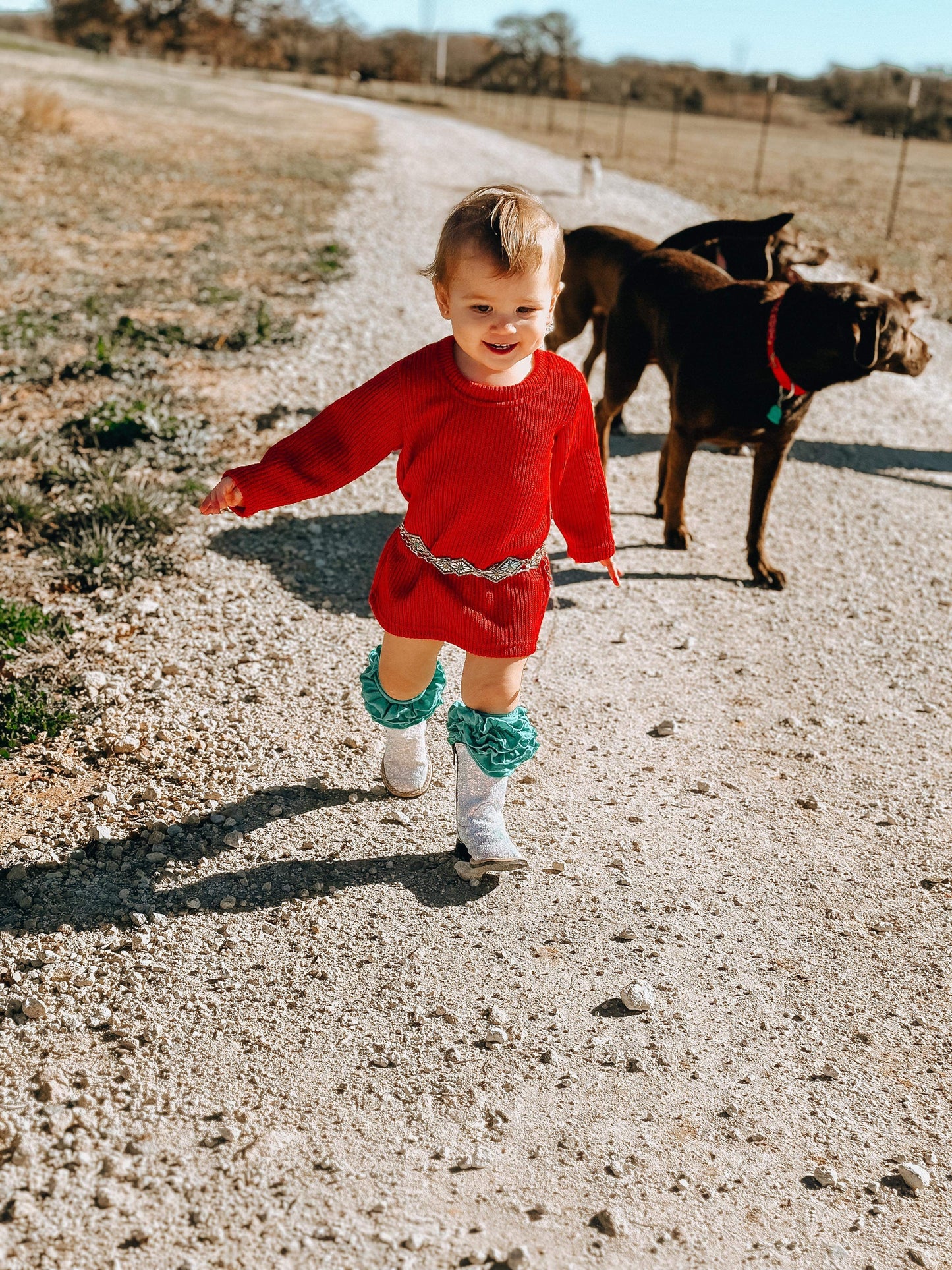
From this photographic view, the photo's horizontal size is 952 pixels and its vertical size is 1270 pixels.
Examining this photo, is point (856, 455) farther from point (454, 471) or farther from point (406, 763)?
point (454, 471)

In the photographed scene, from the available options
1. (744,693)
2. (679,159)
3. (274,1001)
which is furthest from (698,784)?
(679,159)

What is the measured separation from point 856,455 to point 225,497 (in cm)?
557

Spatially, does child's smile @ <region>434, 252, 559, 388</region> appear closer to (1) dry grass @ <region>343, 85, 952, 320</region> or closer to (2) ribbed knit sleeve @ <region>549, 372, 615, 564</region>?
(2) ribbed knit sleeve @ <region>549, 372, 615, 564</region>

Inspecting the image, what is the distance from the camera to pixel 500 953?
112 inches

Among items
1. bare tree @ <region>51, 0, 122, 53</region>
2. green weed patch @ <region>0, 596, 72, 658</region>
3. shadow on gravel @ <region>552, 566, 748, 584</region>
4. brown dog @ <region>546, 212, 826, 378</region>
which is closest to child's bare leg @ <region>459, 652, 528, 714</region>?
green weed patch @ <region>0, 596, 72, 658</region>

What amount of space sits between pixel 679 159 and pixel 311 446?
32.0 meters

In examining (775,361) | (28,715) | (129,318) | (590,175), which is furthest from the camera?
(590,175)

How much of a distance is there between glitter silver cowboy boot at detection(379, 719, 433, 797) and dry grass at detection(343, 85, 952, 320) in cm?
323

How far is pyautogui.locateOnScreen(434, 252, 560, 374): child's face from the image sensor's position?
2.44 m

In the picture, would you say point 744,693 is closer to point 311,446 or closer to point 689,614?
point 689,614

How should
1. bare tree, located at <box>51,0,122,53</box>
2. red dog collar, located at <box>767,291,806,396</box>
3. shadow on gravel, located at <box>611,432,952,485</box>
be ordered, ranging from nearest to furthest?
red dog collar, located at <box>767,291,806,396</box>
shadow on gravel, located at <box>611,432,952,485</box>
bare tree, located at <box>51,0,122,53</box>

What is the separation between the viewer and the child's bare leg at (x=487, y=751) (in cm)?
293

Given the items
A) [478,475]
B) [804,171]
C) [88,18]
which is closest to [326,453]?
[478,475]

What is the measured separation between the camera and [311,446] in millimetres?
2732
